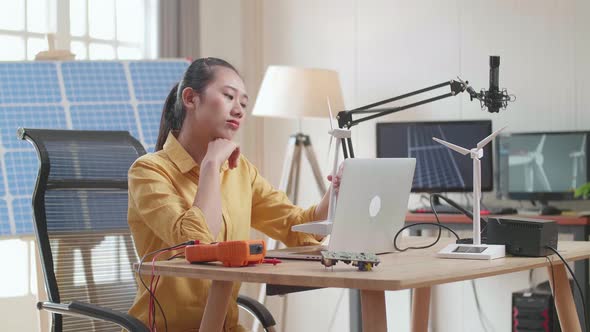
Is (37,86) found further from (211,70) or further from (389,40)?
(389,40)

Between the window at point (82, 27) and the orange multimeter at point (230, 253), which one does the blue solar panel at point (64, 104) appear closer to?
the window at point (82, 27)

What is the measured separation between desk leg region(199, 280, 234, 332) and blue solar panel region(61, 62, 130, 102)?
1.94 meters

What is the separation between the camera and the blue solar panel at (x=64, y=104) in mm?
3410

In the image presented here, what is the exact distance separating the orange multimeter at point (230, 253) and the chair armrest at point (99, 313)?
0.22 metres

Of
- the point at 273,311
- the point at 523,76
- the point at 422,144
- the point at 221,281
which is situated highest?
the point at 523,76

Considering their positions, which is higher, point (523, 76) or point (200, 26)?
point (200, 26)

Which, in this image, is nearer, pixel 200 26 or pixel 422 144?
pixel 422 144

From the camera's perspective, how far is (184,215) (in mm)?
2049

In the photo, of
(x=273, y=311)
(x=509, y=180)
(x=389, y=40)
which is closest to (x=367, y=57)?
(x=389, y=40)

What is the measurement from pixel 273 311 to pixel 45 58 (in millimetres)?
2164

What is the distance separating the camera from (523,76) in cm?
445

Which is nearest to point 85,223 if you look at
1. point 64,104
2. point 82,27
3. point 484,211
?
point 64,104

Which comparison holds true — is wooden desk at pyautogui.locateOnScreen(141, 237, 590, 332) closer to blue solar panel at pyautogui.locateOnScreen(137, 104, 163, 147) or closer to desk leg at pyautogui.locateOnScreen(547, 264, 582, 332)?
desk leg at pyautogui.locateOnScreen(547, 264, 582, 332)

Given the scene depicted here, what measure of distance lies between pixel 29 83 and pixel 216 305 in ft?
6.55
